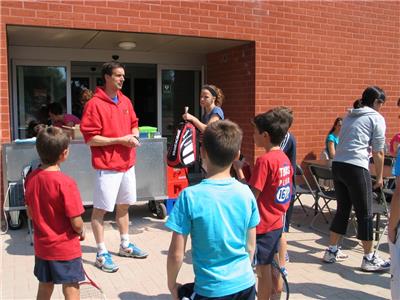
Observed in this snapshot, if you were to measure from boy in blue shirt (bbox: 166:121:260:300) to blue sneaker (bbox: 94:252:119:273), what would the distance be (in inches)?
91.6

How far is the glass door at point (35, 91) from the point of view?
26.6ft

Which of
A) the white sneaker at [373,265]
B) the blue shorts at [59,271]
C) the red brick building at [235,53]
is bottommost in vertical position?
the white sneaker at [373,265]

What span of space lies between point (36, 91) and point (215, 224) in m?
7.04

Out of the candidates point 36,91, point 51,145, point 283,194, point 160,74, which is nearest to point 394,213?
point 283,194

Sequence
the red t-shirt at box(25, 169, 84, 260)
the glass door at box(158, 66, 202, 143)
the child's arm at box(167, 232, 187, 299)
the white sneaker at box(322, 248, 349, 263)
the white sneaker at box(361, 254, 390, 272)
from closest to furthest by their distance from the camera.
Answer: the child's arm at box(167, 232, 187, 299)
the red t-shirt at box(25, 169, 84, 260)
the white sneaker at box(361, 254, 390, 272)
the white sneaker at box(322, 248, 349, 263)
the glass door at box(158, 66, 202, 143)

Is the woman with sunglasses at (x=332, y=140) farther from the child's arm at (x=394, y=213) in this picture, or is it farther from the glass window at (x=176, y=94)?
the child's arm at (x=394, y=213)

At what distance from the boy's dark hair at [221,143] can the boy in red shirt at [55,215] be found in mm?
1116

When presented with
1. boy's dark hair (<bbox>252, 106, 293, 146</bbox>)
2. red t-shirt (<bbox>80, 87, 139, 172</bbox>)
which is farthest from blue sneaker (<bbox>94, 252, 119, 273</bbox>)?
boy's dark hair (<bbox>252, 106, 293, 146</bbox>)

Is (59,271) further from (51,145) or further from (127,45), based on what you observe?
(127,45)

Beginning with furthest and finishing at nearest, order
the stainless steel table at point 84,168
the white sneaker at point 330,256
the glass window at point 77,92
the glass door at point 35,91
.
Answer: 1. the glass window at point 77,92
2. the glass door at point 35,91
3. the stainless steel table at point 84,168
4. the white sneaker at point 330,256

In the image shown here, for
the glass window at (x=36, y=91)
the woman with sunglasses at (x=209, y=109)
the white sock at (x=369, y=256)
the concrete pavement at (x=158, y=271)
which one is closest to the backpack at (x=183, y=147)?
the woman with sunglasses at (x=209, y=109)

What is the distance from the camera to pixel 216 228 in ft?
7.34

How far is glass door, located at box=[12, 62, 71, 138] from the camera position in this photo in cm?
811

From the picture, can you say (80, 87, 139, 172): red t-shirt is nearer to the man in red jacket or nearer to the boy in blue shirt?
the man in red jacket
